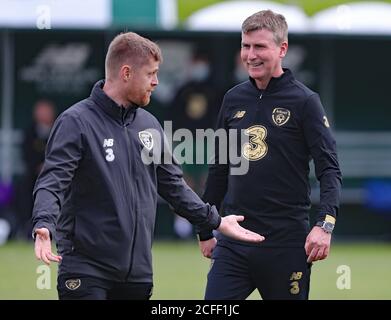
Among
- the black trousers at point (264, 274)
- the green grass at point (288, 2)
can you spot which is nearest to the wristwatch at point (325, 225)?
the black trousers at point (264, 274)

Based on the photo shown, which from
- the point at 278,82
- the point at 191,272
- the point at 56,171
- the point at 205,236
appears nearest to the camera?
the point at 56,171

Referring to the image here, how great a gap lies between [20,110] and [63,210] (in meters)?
14.9

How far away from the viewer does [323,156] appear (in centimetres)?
762

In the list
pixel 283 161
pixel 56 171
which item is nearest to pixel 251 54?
pixel 283 161

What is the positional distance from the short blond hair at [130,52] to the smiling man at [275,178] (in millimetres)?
1043

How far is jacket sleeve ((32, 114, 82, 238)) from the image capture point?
6.43 m

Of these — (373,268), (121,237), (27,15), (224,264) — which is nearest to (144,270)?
(121,237)

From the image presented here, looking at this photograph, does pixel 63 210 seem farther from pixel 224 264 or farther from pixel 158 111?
pixel 158 111

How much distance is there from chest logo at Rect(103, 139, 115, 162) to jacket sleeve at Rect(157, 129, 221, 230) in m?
0.53

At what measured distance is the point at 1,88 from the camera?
2097 cm

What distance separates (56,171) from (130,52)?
888mm

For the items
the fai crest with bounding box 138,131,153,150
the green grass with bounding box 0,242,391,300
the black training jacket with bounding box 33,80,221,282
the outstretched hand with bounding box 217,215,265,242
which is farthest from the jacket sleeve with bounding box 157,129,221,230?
the green grass with bounding box 0,242,391,300

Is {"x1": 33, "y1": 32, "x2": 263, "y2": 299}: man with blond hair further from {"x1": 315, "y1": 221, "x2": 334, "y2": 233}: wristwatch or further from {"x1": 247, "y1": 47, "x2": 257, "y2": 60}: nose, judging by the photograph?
{"x1": 315, "y1": 221, "x2": 334, "y2": 233}: wristwatch

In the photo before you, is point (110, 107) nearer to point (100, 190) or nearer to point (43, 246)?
point (100, 190)
